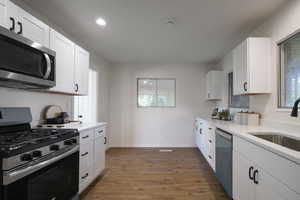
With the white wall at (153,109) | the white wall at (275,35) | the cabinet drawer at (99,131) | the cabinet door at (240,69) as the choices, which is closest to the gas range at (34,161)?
the cabinet drawer at (99,131)

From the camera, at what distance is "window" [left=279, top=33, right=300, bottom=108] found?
195 centimetres

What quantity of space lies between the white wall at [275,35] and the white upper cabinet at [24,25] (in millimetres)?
2853

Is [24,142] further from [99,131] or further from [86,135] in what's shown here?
[99,131]

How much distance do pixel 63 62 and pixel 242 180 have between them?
100 inches

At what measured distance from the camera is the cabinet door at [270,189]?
3.38 ft

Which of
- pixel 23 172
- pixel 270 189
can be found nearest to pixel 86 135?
pixel 23 172

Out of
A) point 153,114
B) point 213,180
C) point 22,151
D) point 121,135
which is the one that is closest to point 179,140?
point 153,114

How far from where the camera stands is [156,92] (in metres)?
4.80

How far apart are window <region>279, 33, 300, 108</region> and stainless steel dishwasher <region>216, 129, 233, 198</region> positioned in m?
0.85

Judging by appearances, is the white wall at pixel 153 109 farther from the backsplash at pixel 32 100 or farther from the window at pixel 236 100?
the backsplash at pixel 32 100

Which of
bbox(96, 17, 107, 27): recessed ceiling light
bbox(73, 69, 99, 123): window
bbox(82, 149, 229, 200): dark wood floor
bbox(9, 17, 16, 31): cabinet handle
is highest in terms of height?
bbox(96, 17, 107, 27): recessed ceiling light

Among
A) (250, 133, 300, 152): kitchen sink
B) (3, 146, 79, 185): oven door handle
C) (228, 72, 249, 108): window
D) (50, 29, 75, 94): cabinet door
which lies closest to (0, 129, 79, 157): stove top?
(3, 146, 79, 185): oven door handle

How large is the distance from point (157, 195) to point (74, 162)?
120 cm

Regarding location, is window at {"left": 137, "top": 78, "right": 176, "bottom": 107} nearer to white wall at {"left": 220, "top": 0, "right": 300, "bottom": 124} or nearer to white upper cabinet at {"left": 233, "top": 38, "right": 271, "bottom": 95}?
white wall at {"left": 220, "top": 0, "right": 300, "bottom": 124}
